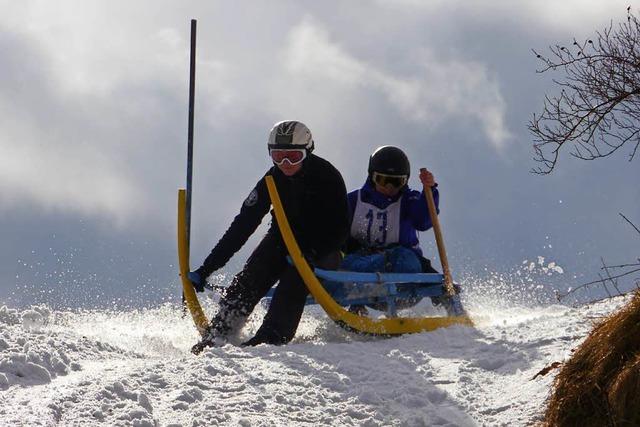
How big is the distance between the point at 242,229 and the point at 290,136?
3.24 ft

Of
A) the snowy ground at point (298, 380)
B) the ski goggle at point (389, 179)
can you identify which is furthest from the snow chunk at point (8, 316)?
the ski goggle at point (389, 179)

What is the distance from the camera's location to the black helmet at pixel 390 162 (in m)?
9.09

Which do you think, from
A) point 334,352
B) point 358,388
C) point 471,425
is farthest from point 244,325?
point 471,425

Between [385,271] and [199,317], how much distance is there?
1.68 m

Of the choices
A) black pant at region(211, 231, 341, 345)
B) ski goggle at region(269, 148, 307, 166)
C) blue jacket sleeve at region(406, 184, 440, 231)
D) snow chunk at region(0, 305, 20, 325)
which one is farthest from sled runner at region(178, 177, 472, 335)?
snow chunk at region(0, 305, 20, 325)

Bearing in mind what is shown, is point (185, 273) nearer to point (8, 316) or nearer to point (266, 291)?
point (266, 291)

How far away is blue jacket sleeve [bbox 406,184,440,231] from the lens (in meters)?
9.17

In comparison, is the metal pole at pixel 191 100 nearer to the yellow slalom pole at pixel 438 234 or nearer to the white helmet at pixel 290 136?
the white helmet at pixel 290 136

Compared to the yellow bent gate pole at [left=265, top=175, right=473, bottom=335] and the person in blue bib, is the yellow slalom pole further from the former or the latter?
the yellow bent gate pole at [left=265, top=175, right=473, bottom=335]

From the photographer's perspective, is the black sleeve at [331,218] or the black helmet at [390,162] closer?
the black sleeve at [331,218]

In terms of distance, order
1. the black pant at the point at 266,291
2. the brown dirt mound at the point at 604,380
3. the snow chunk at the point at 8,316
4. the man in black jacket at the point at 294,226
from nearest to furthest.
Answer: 1. the brown dirt mound at the point at 604,380
2. the snow chunk at the point at 8,316
3. the black pant at the point at 266,291
4. the man in black jacket at the point at 294,226

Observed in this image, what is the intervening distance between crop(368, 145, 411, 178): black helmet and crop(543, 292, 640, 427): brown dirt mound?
438 cm

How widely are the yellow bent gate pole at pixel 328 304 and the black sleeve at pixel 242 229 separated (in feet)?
2.20

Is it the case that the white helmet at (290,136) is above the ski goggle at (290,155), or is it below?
above
